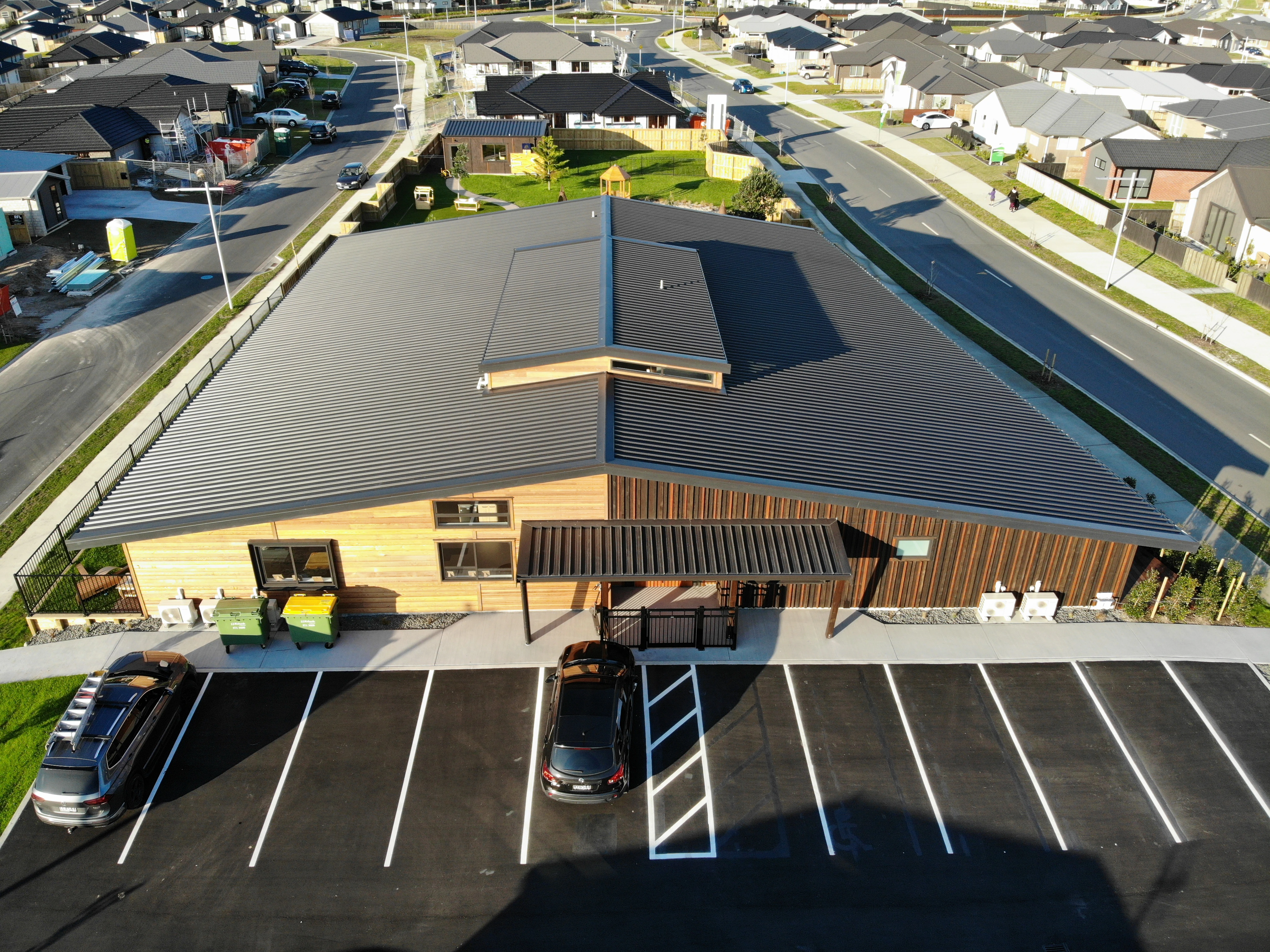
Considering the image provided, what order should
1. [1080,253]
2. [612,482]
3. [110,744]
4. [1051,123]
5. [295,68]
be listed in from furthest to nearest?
[295,68]
[1051,123]
[1080,253]
[612,482]
[110,744]

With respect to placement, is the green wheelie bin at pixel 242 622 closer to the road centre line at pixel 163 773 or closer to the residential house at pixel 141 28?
the road centre line at pixel 163 773

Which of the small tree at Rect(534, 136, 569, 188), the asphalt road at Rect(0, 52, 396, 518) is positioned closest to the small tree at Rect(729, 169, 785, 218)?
the small tree at Rect(534, 136, 569, 188)

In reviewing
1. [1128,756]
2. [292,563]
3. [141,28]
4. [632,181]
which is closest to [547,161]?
[632,181]

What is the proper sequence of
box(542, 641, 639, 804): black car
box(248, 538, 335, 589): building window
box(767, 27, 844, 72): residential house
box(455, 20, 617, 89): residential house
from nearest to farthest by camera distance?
box(542, 641, 639, 804): black car < box(248, 538, 335, 589): building window < box(455, 20, 617, 89): residential house < box(767, 27, 844, 72): residential house

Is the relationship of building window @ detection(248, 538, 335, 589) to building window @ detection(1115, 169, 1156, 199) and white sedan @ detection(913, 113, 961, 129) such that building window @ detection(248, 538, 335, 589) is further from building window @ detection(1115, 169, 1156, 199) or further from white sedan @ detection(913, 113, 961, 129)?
white sedan @ detection(913, 113, 961, 129)

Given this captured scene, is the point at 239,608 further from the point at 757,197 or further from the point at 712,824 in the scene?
the point at 757,197

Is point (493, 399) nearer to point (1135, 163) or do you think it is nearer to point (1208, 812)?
point (1208, 812)

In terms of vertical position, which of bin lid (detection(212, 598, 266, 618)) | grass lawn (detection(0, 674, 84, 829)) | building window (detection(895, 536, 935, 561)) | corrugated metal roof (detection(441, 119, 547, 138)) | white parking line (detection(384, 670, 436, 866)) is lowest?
grass lawn (detection(0, 674, 84, 829))
